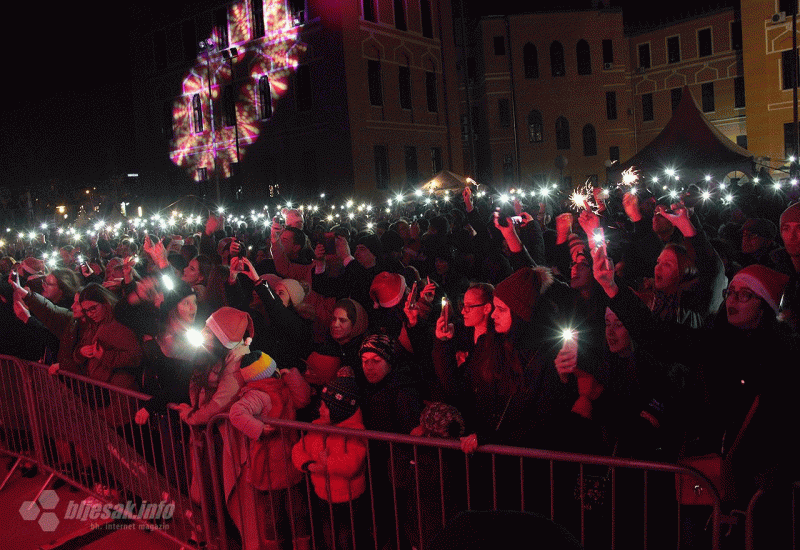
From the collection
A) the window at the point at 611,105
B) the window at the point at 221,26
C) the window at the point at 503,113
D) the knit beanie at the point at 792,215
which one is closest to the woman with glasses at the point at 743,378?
the knit beanie at the point at 792,215

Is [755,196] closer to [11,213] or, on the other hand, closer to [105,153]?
[11,213]

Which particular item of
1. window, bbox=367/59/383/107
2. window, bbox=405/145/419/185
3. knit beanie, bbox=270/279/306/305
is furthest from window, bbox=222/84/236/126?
knit beanie, bbox=270/279/306/305

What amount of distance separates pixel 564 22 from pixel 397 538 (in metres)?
47.0

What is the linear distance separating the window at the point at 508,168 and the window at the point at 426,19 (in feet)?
38.0

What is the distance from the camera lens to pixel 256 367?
4.45 metres

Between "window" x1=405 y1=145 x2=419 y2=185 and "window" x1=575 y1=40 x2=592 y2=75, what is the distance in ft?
55.3

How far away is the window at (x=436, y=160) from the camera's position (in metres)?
37.6

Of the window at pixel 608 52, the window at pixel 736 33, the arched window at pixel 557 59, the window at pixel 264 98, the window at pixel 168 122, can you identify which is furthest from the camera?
the window at pixel 608 52

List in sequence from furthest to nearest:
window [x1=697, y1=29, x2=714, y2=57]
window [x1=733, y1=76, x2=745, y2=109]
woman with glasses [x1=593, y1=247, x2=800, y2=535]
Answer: window [x1=697, y1=29, x2=714, y2=57]
window [x1=733, y1=76, x2=745, y2=109]
woman with glasses [x1=593, y1=247, x2=800, y2=535]

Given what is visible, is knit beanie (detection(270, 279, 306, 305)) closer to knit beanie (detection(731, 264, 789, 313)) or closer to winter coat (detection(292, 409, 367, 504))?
winter coat (detection(292, 409, 367, 504))

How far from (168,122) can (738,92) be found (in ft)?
118

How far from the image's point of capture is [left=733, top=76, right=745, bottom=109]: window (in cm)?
4441

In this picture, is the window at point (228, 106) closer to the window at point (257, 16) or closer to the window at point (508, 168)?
the window at point (257, 16)

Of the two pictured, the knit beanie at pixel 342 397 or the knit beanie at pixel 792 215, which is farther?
the knit beanie at pixel 792 215
